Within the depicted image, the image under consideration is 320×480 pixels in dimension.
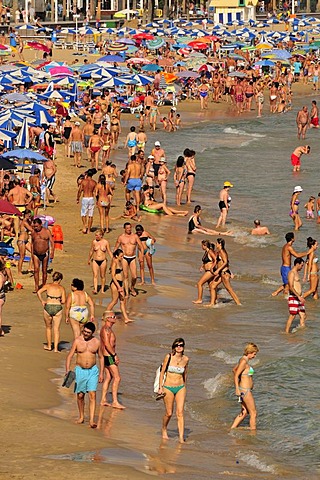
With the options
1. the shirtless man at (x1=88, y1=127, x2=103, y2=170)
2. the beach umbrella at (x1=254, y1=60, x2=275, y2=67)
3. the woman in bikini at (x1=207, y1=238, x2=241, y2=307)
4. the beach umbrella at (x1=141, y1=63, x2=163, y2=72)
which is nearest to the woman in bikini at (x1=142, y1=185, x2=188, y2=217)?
the shirtless man at (x1=88, y1=127, x2=103, y2=170)

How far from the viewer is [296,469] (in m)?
11.8

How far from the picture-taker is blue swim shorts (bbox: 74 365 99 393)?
12.1m

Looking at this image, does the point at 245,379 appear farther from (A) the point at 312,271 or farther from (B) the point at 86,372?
(A) the point at 312,271

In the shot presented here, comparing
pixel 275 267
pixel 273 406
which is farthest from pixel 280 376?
pixel 275 267

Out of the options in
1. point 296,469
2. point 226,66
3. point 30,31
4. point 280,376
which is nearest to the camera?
point 296,469

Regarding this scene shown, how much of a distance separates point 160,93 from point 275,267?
25753mm

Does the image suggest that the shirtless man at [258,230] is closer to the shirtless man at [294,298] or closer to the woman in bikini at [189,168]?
the woman in bikini at [189,168]

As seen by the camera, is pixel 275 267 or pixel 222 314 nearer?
pixel 222 314

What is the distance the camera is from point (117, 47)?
62000mm

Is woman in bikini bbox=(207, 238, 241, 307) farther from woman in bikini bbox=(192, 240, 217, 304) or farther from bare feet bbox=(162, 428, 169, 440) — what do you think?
bare feet bbox=(162, 428, 169, 440)

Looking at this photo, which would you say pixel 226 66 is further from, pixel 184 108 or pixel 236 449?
pixel 236 449

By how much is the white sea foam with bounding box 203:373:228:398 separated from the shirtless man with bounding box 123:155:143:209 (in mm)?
10571

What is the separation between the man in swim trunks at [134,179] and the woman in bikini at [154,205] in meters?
0.17

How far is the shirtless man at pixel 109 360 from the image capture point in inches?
506
